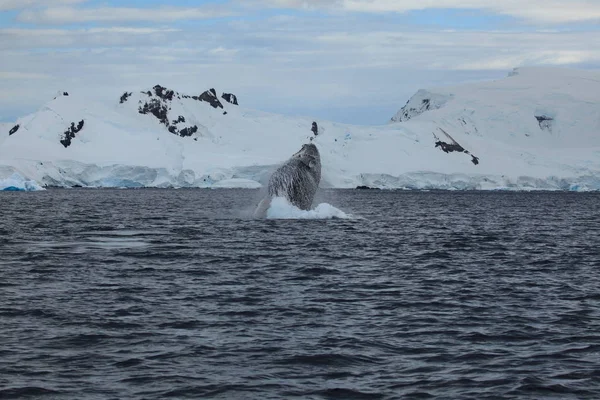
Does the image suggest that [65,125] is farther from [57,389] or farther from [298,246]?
[57,389]

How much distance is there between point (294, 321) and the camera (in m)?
13.3

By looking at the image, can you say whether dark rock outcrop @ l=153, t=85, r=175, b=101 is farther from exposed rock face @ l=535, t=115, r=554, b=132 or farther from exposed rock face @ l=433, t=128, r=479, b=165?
exposed rock face @ l=535, t=115, r=554, b=132

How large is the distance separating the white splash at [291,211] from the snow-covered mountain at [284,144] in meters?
62.7

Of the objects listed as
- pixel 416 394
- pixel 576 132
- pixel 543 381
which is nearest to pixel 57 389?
pixel 416 394

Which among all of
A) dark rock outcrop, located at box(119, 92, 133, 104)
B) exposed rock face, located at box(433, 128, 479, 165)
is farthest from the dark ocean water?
dark rock outcrop, located at box(119, 92, 133, 104)

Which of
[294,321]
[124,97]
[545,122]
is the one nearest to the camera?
[294,321]

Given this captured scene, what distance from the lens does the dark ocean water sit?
32.4ft

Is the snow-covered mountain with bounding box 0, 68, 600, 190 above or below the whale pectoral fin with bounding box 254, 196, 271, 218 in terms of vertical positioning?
above

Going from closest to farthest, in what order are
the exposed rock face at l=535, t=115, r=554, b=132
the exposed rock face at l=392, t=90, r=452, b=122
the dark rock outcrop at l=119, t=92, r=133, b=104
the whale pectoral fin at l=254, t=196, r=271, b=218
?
the whale pectoral fin at l=254, t=196, r=271, b=218
the dark rock outcrop at l=119, t=92, r=133, b=104
the exposed rock face at l=535, t=115, r=554, b=132
the exposed rock face at l=392, t=90, r=452, b=122

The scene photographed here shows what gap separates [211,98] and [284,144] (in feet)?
75.7

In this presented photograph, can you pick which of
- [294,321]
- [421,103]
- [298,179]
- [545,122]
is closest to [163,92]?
[421,103]

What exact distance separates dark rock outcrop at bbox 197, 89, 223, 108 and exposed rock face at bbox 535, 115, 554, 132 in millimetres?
52184

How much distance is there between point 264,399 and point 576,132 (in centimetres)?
14354

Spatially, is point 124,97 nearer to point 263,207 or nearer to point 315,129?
point 315,129
